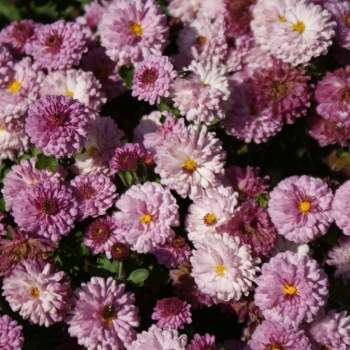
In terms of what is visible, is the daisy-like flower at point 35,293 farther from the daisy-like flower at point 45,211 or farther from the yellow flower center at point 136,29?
the yellow flower center at point 136,29

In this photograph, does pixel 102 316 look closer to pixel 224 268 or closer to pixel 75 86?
pixel 224 268

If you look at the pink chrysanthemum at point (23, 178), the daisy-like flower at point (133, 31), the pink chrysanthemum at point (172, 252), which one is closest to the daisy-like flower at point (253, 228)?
the pink chrysanthemum at point (172, 252)

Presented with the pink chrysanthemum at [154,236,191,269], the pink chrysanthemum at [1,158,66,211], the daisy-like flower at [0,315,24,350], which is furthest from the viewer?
the pink chrysanthemum at [1,158,66,211]

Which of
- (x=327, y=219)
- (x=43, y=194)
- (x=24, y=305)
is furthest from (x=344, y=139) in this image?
(x=24, y=305)

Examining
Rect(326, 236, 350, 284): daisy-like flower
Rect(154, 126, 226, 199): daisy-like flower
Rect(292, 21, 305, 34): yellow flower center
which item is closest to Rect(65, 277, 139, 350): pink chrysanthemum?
Rect(154, 126, 226, 199): daisy-like flower

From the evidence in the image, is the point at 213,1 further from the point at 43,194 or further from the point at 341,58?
the point at 43,194

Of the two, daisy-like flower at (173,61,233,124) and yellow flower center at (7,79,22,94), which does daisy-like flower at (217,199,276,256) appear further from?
yellow flower center at (7,79,22,94)
